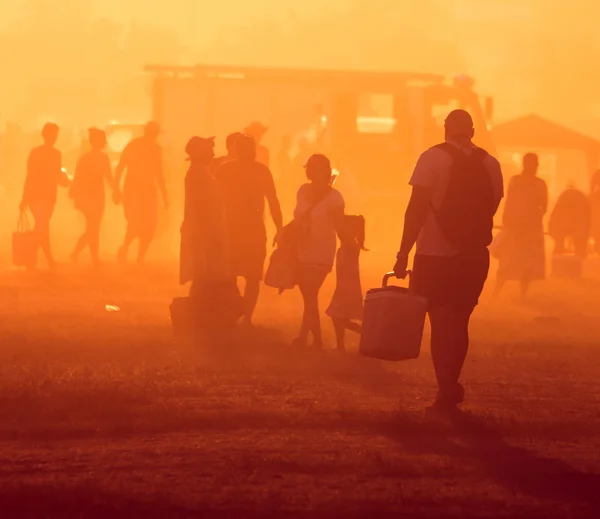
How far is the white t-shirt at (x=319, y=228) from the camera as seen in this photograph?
1180 centimetres

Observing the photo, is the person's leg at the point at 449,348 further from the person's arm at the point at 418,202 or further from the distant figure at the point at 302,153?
the distant figure at the point at 302,153

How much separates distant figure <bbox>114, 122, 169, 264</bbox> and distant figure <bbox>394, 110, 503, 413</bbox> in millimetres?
10434

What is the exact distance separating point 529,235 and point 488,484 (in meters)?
10.7

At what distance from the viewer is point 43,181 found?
19.0 meters

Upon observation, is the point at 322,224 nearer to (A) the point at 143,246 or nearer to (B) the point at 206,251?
(B) the point at 206,251

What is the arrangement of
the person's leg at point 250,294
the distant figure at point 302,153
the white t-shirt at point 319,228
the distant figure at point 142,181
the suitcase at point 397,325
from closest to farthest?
the suitcase at point 397,325 → the white t-shirt at point 319,228 → the person's leg at point 250,294 → the distant figure at point 142,181 → the distant figure at point 302,153

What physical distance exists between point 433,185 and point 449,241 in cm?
32

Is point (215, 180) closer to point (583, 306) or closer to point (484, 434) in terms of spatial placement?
point (484, 434)

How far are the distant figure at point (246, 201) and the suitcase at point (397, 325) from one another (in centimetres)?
420

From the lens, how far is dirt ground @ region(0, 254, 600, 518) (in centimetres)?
648

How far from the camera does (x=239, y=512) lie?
20.4 feet

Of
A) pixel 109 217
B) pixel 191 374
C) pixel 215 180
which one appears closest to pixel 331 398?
pixel 191 374

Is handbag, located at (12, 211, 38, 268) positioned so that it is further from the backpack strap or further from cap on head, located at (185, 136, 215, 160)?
the backpack strap

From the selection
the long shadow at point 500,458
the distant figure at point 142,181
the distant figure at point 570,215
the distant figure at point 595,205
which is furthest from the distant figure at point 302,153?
the long shadow at point 500,458
